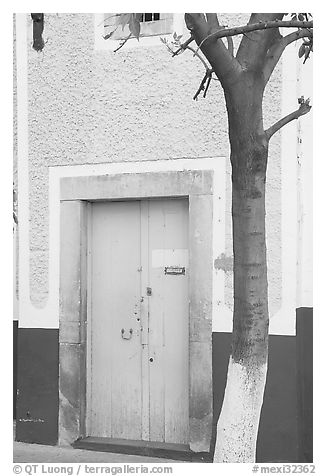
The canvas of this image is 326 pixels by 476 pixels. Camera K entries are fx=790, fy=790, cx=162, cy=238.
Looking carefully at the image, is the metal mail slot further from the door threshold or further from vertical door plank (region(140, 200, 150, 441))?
the door threshold

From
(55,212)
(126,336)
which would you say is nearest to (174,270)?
(126,336)

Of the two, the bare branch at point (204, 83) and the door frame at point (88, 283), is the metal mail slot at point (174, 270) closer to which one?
the door frame at point (88, 283)

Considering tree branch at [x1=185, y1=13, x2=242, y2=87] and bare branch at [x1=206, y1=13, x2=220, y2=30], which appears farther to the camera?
bare branch at [x1=206, y1=13, x2=220, y2=30]

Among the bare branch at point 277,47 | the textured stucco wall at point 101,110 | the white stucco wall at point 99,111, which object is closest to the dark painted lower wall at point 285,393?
the white stucco wall at point 99,111

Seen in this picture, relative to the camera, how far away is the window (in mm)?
5139

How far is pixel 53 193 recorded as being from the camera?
539 cm

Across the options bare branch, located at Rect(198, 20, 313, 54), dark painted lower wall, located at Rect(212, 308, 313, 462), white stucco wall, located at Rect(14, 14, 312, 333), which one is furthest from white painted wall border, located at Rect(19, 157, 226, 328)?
dark painted lower wall, located at Rect(212, 308, 313, 462)

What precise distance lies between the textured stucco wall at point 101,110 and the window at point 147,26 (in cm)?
11

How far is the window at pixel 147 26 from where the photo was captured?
5139 mm

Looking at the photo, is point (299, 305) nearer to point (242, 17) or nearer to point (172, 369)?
point (172, 369)

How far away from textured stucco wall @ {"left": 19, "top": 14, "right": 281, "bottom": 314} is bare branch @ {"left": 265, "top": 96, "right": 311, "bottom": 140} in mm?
560

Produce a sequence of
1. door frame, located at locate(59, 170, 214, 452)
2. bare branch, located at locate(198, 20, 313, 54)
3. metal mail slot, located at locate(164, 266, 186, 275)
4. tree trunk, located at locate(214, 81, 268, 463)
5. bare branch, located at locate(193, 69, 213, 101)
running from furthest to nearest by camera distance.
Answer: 1. metal mail slot, located at locate(164, 266, 186, 275)
2. door frame, located at locate(59, 170, 214, 452)
3. bare branch, located at locate(193, 69, 213, 101)
4. tree trunk, located at locate(214, 81, 268, 463)
5. bare branch, located at locate(198, 20, 313, 54)

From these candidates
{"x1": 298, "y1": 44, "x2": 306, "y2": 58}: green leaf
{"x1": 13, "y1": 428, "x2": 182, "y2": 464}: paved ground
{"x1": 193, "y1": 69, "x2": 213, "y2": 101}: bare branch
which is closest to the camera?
{"x1": 193, "y1": 69, "x2": 213, "y2": 101}: bare branch
